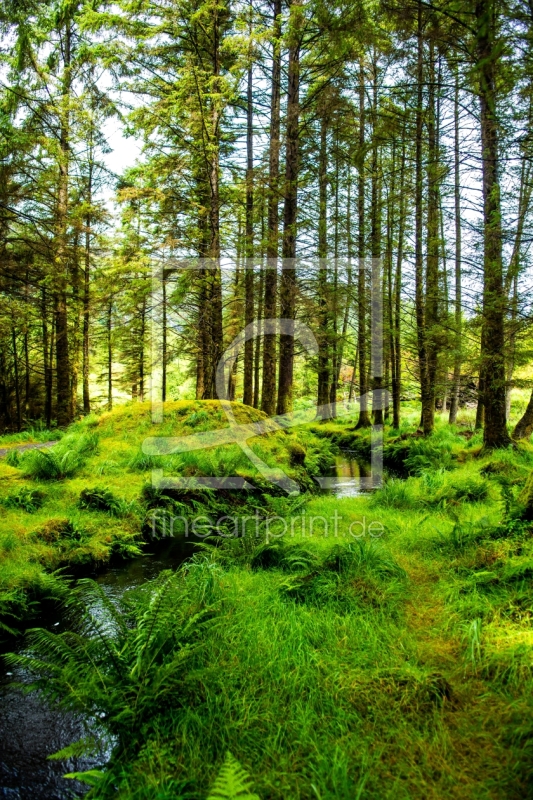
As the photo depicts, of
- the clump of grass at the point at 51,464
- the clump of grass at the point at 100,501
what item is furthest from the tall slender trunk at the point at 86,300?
the clump of grass at the point at 100,501

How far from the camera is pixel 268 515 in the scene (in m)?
6.90

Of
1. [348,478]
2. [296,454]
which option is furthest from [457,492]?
[296,454]

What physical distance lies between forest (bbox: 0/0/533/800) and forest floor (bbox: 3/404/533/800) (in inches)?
0.7

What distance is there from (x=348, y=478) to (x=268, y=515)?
4.40 m

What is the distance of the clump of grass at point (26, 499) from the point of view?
643cm

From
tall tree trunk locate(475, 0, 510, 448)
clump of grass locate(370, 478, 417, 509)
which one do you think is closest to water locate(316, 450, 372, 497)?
clump of grass locate(370, 478, 417, 509)

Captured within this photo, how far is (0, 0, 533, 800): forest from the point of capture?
2363 millimetres

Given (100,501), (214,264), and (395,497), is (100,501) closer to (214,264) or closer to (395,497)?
(395,497)

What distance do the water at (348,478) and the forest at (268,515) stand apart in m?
0.13

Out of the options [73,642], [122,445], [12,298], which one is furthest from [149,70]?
[73,642]

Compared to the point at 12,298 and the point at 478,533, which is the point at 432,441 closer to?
the point at 478,533

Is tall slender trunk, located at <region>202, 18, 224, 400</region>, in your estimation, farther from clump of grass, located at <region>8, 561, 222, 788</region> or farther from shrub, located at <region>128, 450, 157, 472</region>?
clump of grass, located at <region>8, 561, 222, 788</region>

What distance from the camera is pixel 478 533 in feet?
14.9

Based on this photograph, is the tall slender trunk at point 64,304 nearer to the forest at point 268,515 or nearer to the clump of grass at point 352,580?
the forest at point 268,515
